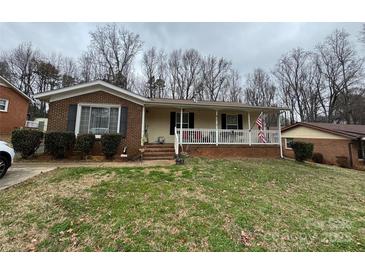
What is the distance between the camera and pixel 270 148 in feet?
38.2

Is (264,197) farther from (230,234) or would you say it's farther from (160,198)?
(160,198)

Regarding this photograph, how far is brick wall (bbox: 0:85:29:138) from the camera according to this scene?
16.0 metres

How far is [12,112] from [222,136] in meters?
19.2

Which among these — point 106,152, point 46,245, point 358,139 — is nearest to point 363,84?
point 358,139

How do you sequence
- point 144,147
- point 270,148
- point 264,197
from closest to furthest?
point 264,197 → point 144,147 → point 270,148

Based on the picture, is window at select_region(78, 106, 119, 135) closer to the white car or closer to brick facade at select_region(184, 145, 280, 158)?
the white car

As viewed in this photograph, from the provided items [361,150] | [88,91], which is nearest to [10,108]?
[88,91]

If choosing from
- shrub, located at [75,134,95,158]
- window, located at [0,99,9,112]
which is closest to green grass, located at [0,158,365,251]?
shrub, located at [75,134,95,158]

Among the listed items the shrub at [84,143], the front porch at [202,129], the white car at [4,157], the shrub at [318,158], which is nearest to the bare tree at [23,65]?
the front porch at [202,129]

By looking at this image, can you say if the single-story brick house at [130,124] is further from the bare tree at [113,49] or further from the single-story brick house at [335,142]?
the bare tree at [113,49]

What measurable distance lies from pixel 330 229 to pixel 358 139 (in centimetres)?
1560

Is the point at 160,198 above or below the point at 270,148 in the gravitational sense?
below

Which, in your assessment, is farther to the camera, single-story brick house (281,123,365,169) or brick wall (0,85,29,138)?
brick wall (0,85,29,138)

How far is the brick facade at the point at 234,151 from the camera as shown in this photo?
10633mm
